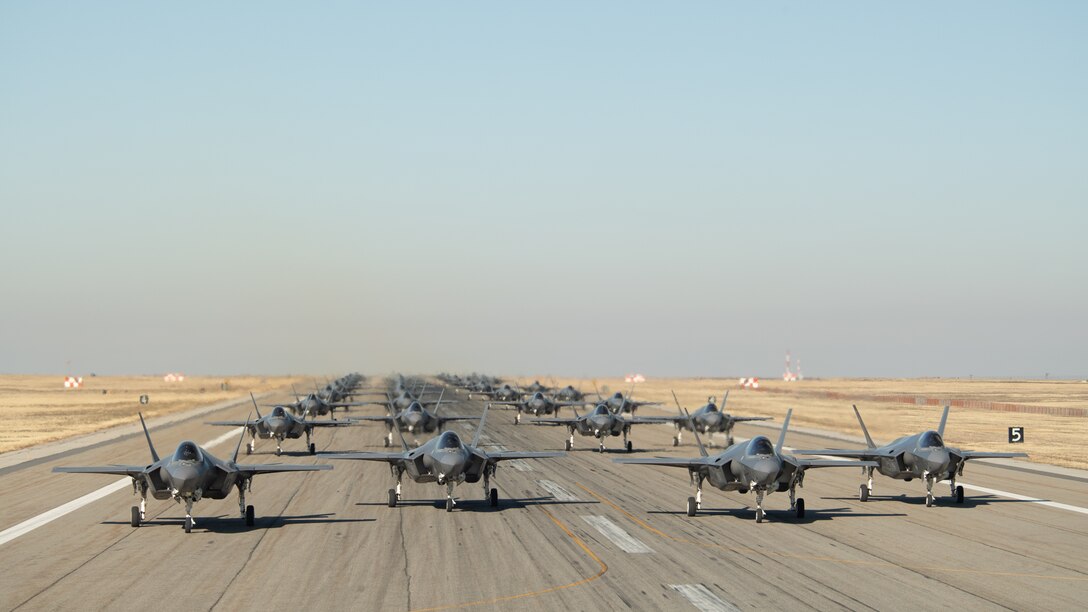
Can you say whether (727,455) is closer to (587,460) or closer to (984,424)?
(587,460)

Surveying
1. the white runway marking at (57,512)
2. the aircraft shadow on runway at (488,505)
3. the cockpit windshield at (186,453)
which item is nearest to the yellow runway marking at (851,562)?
the aircraft shadow on runway at (488,505)

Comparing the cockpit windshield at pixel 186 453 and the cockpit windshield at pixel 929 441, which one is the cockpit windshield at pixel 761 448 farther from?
the cockpit windshield at pixel 186 453

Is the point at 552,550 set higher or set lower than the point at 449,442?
lower

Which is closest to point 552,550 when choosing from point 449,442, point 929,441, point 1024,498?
point 449,442

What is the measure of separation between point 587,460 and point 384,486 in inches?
563

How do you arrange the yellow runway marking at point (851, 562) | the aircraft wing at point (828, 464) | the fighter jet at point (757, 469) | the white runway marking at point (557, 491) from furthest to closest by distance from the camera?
the white runway marking at point (557, 491), the aircraft wing at point (828, 464), the fighter jet at point (757, 469), the yellow runway marking at point (851, 562)

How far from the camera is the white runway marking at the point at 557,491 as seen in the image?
3734 centimetres

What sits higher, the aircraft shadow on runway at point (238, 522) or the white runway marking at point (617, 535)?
the white runway marking at point (617, 535)

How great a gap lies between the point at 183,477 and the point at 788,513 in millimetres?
18774

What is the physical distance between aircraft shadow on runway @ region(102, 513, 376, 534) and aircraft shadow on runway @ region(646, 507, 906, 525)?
10.6 metres

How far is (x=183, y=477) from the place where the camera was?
27.5m

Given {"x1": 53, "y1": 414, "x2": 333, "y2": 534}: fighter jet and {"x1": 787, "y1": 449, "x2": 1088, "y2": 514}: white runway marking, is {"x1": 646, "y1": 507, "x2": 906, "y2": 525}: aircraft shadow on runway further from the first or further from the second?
{"x1": 53, "y1": 414, "x2": 333, "y2": 534}: fighter jet

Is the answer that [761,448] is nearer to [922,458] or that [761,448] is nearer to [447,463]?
[922,458]

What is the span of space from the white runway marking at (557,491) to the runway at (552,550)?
20cm
